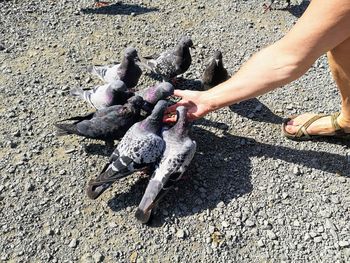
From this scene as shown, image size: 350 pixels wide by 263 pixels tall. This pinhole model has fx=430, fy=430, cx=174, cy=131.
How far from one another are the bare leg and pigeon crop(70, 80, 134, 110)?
73.5 inches

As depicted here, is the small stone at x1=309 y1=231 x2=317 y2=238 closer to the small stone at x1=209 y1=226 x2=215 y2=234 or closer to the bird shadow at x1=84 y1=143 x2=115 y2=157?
the small stone at x1=209 y1=226 x2=215 y2=234

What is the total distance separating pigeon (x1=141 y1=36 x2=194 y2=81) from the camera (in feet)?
17.0

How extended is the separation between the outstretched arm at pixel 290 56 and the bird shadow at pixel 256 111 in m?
1.08

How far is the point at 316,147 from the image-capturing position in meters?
4.78

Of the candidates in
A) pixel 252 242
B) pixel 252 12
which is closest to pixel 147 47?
pixel 252 12

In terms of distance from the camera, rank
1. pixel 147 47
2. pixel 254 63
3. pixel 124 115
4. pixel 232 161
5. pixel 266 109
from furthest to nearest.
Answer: pixel 147 47
pixel 266 109
pixel 232 161
pixel 124 115
pixel 254 63

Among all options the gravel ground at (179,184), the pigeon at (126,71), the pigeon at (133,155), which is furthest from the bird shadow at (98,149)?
the pigeon at (126,71)

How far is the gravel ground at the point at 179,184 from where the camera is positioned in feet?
12.8

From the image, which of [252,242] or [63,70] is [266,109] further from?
[63,70]

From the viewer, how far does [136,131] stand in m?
4.18

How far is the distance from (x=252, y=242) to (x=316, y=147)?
1.46 metres

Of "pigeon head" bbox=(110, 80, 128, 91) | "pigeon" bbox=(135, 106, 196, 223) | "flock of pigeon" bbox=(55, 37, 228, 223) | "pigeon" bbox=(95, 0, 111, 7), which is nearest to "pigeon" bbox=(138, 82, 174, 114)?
"flock of pigeon" bbox=(55, 37, 228, 223)

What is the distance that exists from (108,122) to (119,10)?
3010 mm

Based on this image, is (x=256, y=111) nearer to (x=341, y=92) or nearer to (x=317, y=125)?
(x=317, y=125)
